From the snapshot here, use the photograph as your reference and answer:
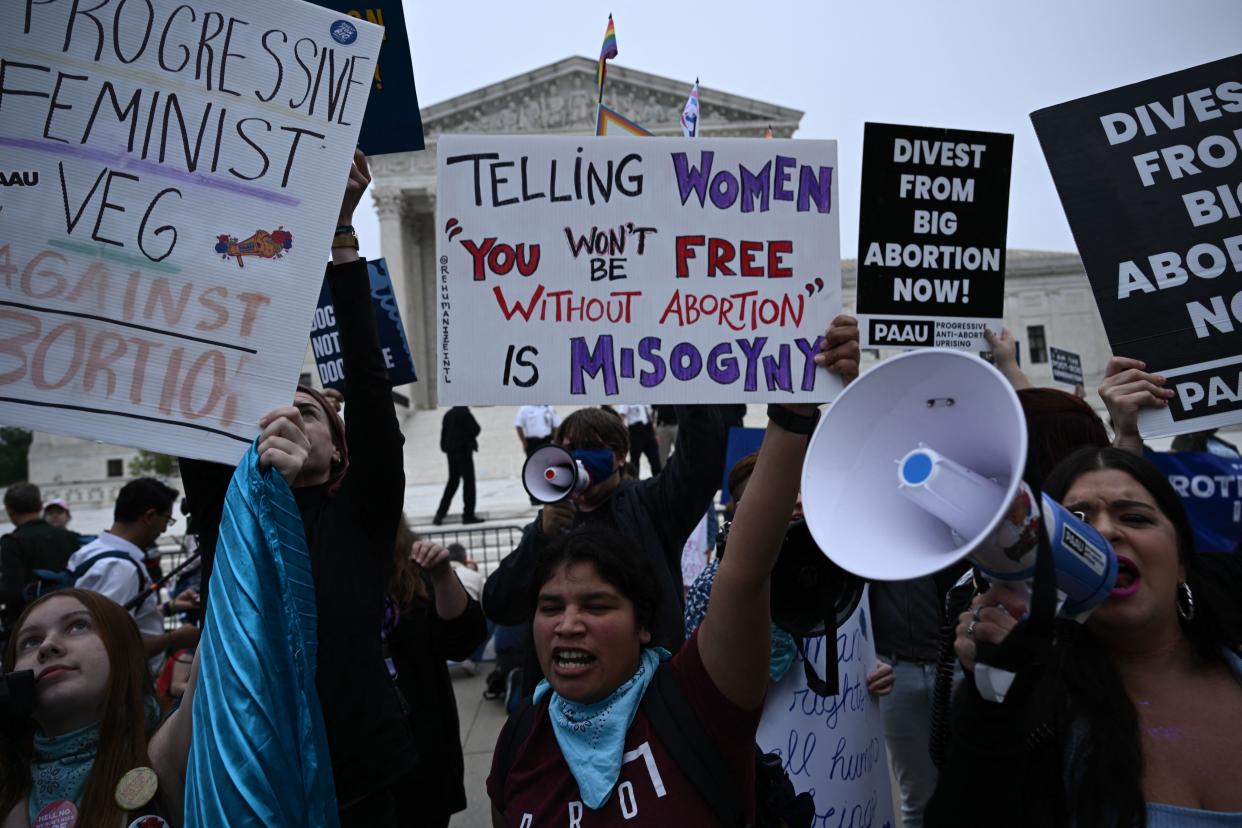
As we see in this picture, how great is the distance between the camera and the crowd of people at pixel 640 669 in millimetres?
1546

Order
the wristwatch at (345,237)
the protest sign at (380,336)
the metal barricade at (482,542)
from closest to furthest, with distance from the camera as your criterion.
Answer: the wristwatch at (345,237), the protest sign at (380,336), the metal barricade at (482,542)

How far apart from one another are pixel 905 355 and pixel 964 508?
25 cm

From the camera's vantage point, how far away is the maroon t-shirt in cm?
158

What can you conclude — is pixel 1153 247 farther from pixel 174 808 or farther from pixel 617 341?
pixel 174 808

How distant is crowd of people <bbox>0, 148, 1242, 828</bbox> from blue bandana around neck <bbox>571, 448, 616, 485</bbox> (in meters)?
0.94

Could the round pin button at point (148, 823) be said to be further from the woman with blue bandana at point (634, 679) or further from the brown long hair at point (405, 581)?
the brown long hair at point (405, 581)

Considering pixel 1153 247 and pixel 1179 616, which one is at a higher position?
pixel 1153 247

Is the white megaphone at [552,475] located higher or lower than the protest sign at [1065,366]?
lower

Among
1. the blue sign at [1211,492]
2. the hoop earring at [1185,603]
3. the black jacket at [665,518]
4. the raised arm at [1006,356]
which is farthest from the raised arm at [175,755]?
the blue sign at [1211,492]

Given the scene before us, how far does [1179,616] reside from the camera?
1705mm

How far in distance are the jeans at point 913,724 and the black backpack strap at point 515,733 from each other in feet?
5.92

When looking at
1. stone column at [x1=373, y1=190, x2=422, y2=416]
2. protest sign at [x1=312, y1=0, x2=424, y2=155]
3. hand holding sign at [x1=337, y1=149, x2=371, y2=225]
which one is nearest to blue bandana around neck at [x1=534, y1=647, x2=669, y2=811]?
hand holding sign at [x1=337, y1=149, x2=371, y2=225]

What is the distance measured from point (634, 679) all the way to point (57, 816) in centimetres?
123

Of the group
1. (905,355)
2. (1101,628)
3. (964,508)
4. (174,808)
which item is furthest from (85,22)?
(1101,628)
